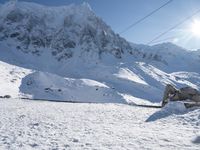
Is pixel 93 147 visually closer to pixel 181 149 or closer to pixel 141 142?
pixel 141 142

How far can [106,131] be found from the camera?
14.8 meters

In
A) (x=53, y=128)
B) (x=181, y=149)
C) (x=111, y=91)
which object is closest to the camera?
(x=181, y=149)

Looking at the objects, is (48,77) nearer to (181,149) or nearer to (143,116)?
(143,116)

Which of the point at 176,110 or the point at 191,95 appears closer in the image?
the point at 176,110

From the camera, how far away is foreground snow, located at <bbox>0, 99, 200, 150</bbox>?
1223cm

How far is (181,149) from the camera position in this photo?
11.3 metres

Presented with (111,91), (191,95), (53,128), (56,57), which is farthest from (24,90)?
(56,57)

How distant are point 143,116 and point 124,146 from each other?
8145 mm

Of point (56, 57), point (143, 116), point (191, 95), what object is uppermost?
point (56, 57)

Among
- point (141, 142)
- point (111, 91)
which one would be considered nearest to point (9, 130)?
point (141, 142)

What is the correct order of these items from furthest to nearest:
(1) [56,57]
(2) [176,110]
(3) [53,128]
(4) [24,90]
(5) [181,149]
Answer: (1) [56,57] < (4) [24,90] < (2) [176,110] < (3) [53,128] < (5) [181,149]

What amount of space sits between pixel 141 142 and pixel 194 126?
13.4ft

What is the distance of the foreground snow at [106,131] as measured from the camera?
12.2m

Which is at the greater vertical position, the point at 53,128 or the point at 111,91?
the point at 111,91
